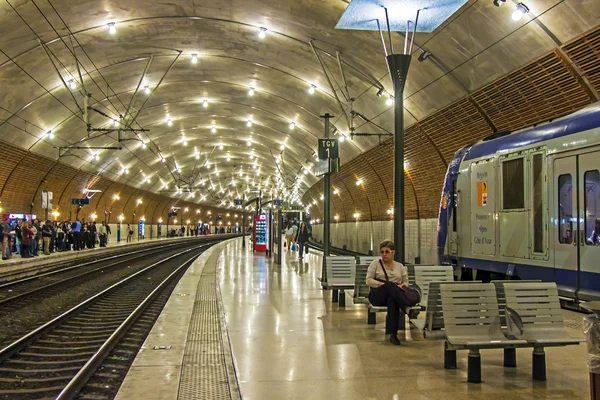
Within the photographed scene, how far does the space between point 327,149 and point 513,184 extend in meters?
7.25

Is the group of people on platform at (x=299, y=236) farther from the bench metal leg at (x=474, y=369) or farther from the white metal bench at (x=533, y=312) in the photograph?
the bench metal leg at (x=474, y=369)

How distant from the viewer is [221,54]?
25.5 meters

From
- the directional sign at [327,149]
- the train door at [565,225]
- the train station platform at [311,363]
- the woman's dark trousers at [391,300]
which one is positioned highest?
the directional sign at [327,149]

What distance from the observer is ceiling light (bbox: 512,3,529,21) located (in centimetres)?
1277

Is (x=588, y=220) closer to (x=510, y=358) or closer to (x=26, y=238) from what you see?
(x=510, y=358)

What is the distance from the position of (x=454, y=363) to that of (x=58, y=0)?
1570 centimetres

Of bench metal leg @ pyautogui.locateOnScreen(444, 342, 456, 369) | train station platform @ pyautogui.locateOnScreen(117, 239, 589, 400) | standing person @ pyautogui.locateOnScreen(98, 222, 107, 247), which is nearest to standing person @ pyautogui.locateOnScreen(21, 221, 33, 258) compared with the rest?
standing person @ pyautogui.locateOnScreen(98, 222, 107, 247)

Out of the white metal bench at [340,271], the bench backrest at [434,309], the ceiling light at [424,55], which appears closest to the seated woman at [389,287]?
the bench backrest at [434,309]

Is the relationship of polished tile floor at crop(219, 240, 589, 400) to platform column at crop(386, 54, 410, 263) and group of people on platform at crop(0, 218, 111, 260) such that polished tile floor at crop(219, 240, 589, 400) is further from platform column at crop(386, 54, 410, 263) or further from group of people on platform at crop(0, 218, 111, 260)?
group of people on platform at crop(0, 218, 111, 260)

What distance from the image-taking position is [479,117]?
60.2ft

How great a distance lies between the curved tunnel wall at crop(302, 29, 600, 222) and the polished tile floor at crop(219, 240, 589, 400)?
599 cm

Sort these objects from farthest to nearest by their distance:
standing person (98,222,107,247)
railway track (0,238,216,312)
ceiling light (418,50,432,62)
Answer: standing person (98,222,107,247) → ceiling light (418,50,432,62) → railway track (0,238,216,312)

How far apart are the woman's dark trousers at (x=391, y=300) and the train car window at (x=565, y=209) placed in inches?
138

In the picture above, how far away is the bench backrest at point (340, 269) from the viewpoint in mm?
11766
